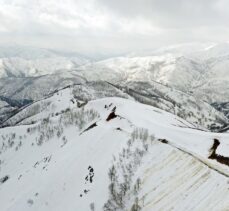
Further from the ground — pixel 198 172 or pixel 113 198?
pixel 198 172

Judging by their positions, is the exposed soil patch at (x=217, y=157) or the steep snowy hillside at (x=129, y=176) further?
the exposed soil patch at (x=217, y=157)

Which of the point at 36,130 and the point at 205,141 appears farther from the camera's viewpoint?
the point at 36,130

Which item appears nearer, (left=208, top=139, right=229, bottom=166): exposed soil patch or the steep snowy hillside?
the steep snowy hillside

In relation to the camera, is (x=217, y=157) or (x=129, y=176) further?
(x=129, y=176)

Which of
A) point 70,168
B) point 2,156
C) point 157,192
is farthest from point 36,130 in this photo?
point 157,192

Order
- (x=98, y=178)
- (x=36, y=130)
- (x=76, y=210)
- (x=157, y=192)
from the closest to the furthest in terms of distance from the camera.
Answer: (x=157, y=192) → (x=76, y=210) → (x=98, y=178) → (x=36, y=130)

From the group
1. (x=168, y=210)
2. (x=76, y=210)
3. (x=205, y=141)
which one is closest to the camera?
(x=168, y=210)

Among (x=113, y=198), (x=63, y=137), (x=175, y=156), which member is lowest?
(x=63, y=137)

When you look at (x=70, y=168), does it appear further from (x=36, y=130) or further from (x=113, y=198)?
(x=36, y=130)

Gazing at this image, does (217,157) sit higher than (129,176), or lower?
higher

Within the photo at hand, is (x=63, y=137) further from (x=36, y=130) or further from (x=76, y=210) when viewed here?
(x=76, y=210)
